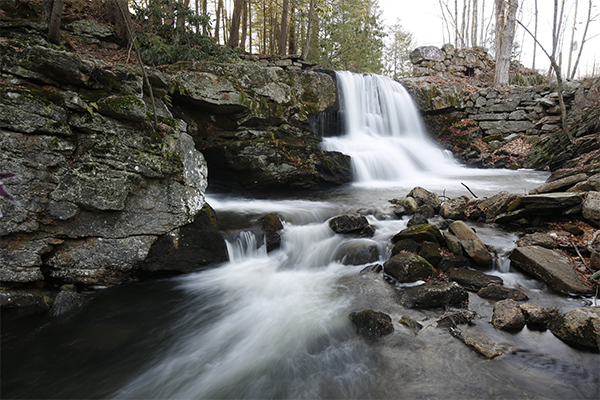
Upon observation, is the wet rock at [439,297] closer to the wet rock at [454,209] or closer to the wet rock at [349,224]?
the wet rock at [349,224]

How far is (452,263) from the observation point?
4699 millimetres

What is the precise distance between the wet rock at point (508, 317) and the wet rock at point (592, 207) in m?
2.70

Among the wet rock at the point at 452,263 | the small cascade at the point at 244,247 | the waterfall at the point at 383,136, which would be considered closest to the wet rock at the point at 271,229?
the small cascade at the point at 244,247

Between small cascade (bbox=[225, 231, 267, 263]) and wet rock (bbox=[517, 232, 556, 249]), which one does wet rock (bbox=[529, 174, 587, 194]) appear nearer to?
wet rock (bbox=[517, 232, 556, 249])

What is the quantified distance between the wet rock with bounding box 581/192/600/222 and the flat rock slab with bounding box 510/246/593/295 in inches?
43.3

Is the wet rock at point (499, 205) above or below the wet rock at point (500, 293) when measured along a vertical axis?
above

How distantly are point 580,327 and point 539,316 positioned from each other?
362 mm

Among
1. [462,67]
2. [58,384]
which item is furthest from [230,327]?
[462,67]

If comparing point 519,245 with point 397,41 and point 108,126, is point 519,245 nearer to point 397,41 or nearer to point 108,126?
point 108,126

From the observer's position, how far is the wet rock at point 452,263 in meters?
4.69

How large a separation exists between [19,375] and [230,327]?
2.13 meters

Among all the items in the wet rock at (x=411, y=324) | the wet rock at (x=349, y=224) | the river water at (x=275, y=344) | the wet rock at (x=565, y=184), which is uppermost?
the wet rock at (x=565, y=184)

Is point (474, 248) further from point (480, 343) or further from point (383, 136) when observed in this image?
point (383, 136)

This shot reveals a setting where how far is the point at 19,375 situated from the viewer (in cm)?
292
